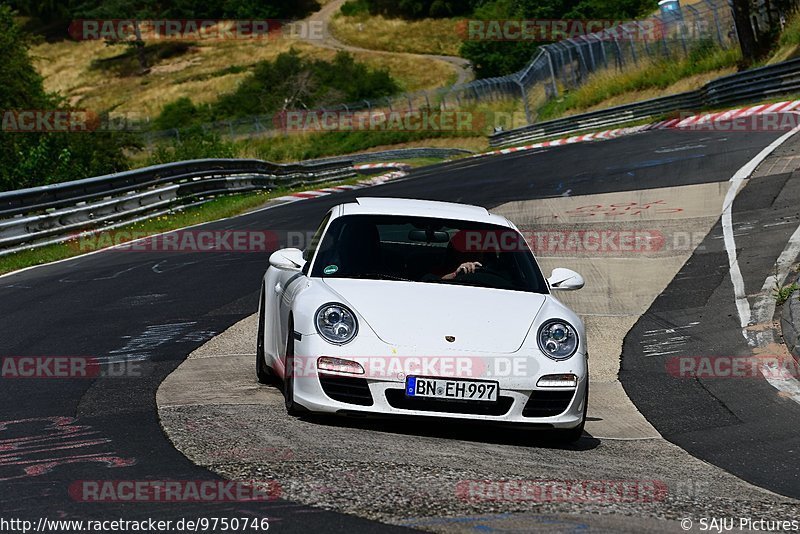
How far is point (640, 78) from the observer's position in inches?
1815

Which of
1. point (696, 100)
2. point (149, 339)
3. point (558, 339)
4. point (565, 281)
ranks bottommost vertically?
point (696, 100)

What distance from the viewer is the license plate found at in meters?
6.61

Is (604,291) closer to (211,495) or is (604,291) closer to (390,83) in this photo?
(211,495)

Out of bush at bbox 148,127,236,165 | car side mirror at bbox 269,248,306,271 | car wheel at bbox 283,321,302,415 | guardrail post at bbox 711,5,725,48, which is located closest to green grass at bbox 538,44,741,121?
guardrail post at bbox 711,5,725,48

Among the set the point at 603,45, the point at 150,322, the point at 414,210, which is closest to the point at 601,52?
the point at 603,45

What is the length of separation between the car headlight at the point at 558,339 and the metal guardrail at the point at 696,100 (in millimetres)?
25401

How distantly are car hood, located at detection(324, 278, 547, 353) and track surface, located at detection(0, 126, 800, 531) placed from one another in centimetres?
139

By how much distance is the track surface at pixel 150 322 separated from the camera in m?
5.18

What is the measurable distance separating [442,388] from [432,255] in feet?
5.46

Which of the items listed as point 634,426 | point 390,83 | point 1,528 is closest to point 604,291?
Answer: point 634,426

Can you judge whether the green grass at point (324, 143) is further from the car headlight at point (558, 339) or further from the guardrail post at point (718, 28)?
the car headlight at point (558, 339)

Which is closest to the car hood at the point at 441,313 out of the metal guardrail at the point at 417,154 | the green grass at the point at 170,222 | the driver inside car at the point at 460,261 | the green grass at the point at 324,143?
the driver inside car at the point at 460,261

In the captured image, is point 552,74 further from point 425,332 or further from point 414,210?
point 425,332

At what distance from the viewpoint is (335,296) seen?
7074 millimetres
